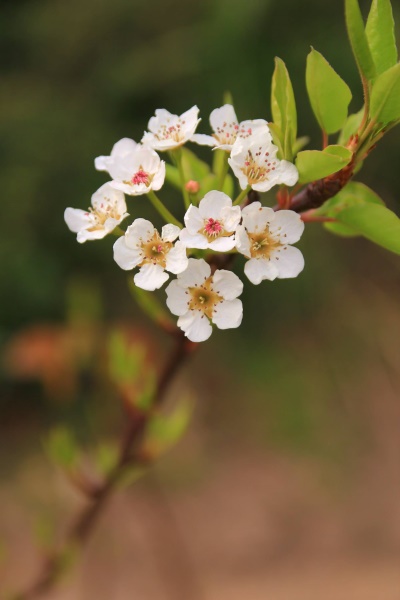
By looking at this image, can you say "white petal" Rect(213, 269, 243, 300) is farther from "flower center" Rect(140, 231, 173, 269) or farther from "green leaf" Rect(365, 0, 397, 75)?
"green leaf" Rect(365, 0, 397, 75)

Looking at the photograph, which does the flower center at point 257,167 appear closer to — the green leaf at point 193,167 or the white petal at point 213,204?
the white petal at point 213,204

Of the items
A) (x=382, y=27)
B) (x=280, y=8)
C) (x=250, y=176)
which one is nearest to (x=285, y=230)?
(x=250, y=176)

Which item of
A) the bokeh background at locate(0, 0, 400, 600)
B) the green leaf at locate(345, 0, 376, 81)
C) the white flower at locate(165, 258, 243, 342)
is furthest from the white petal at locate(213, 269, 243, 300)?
the bokeh background at locate(0, 0, 400, 600)

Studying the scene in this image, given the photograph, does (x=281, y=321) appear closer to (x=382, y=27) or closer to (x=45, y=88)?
(x=45, y=88)

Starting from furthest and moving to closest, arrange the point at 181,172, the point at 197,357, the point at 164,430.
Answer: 1. the point at 197,357
2. the point at 164,430
3. the point at 181,172

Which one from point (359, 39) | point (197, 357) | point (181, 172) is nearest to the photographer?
point (359, 39)

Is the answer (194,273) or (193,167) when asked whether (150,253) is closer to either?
(194,273)

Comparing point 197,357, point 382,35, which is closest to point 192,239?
point 382,35
